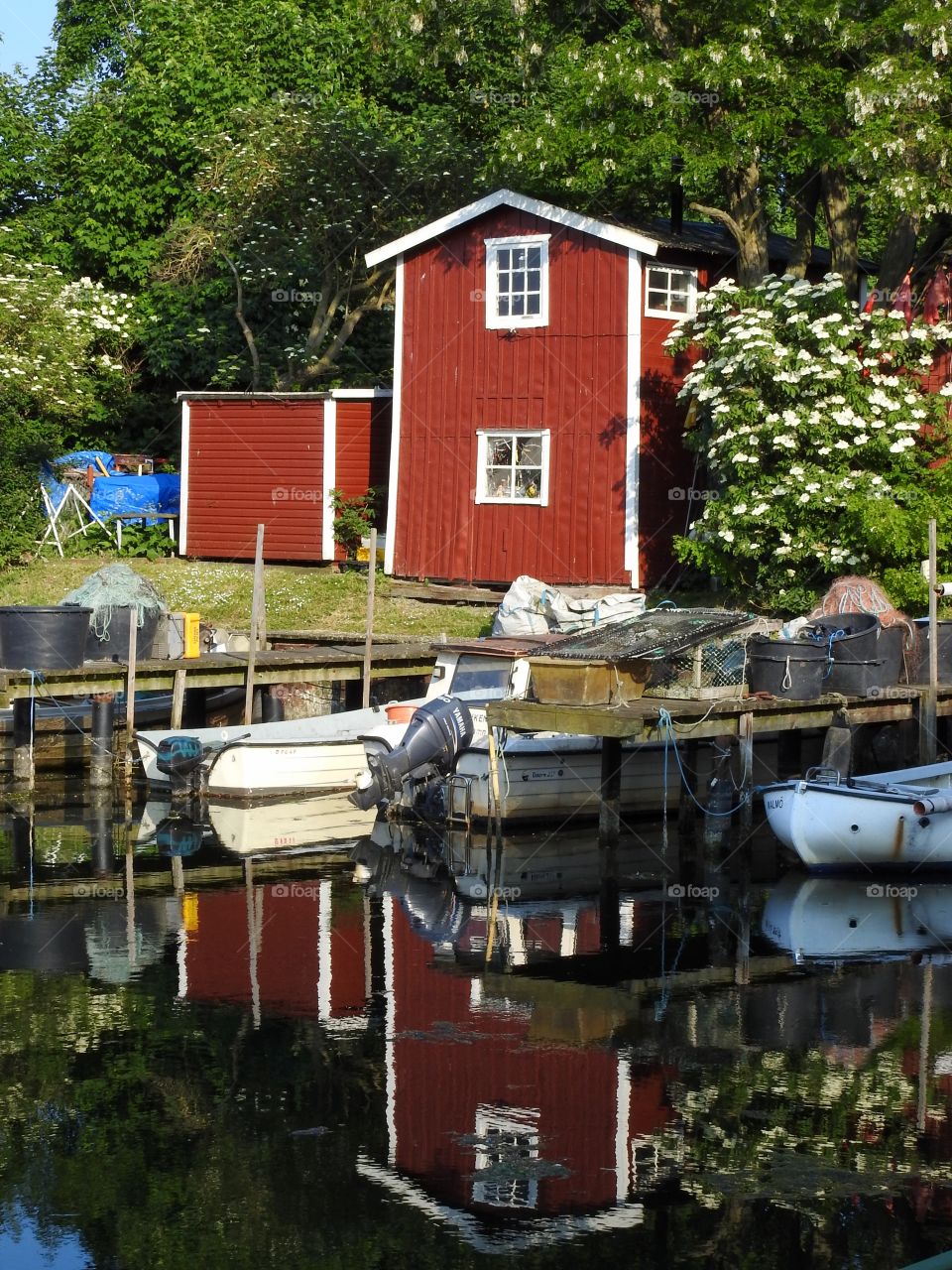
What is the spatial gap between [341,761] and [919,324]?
1097 centimetres

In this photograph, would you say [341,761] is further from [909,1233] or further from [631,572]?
[909,1233]

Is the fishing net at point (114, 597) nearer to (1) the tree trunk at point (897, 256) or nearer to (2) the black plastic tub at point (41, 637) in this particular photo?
(2) the black plastic tub at point (41, 637)

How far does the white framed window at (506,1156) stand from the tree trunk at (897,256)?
19629mm

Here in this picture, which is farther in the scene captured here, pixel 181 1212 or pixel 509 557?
pixel 509 557

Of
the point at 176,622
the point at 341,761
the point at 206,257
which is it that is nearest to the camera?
the point at 341,761

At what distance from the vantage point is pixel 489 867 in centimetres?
1877

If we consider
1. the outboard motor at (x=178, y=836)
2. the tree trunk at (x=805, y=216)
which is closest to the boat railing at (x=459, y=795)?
the outboard motor at (x=178, y=836)

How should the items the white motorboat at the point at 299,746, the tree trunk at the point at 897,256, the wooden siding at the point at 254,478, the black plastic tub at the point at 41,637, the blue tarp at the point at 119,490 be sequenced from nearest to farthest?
the white motorboat at the point at 299,746
the black plastic tub at the point at 41,637
the tree trunk at the point at 897,256
the wooden siding at the point at 254,478
the blue tarp at the point at 119,490

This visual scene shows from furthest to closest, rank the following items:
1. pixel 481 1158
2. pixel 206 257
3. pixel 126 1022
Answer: pixel 206 257 < pixel 126 1022 < pixel 481 1158

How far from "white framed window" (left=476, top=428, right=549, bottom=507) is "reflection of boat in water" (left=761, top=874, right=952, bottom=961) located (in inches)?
503

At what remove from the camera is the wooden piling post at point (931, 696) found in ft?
64.6

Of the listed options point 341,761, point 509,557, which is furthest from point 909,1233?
point 509,557

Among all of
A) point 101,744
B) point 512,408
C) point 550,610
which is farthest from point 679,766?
point 512,408

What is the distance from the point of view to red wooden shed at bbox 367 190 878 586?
28.7m
